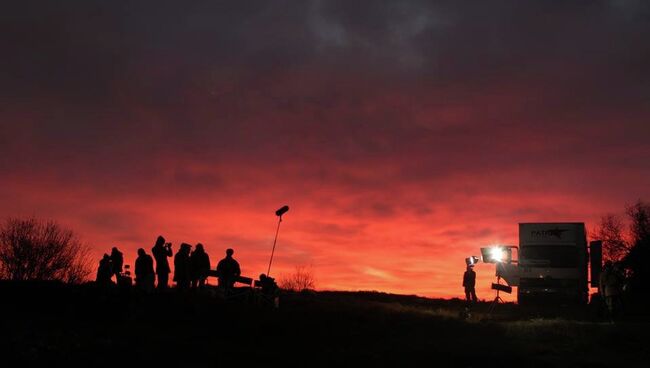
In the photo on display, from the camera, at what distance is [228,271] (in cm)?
2639

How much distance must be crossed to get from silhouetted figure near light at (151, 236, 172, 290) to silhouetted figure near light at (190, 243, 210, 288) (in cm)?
112

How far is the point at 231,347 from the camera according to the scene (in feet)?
64.0

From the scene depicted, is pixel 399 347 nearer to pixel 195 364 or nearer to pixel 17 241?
pixel 195 364

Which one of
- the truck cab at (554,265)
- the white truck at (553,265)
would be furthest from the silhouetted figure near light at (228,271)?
the truck cab at (554,265)

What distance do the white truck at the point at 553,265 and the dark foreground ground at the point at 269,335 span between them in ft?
25.6

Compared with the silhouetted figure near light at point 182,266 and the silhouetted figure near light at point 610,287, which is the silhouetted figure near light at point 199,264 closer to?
the silhouetted figure near light at point 182,266

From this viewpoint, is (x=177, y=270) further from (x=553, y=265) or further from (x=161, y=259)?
(x=553, y=265)

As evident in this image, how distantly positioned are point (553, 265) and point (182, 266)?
1830 cm

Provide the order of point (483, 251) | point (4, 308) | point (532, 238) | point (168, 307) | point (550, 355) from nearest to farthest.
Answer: point (550, 355) < point (4, 308) < point (168, 307) < point (483, 251) < point (532, 238)

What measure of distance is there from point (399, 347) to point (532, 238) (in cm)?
1752

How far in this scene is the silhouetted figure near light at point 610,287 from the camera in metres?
26.9

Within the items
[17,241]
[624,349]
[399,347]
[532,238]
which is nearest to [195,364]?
[399,347]

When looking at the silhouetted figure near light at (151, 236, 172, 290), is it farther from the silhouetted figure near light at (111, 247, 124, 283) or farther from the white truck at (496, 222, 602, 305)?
the white truck at (496, 222, 602, 305)

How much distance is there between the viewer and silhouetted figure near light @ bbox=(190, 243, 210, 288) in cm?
2669
